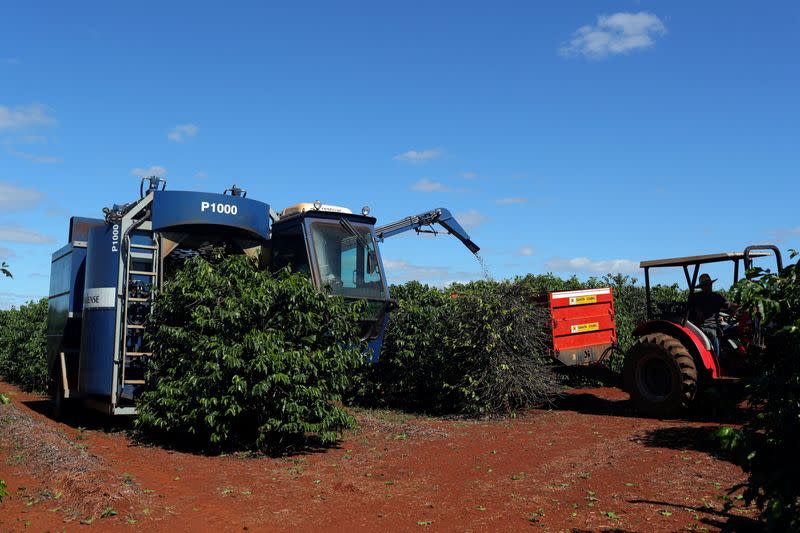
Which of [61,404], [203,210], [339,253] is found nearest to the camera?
[203,210]

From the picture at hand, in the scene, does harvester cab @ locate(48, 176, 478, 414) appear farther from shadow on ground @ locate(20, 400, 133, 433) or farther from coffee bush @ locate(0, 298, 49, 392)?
coffee bush @ locate(0, 298, 49, 392)

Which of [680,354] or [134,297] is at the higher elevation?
[134,297]

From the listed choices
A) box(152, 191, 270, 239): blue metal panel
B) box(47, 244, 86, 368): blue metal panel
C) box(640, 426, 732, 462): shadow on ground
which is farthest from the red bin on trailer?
box(47, 244, 86, 368): blue metal panel

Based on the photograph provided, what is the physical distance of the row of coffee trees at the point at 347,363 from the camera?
4375 mm

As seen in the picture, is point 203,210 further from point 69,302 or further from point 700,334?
point 700,334

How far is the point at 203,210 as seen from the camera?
405 inches

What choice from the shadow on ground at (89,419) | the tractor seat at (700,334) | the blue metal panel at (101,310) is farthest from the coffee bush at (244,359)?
the tractor seat at (700,334)

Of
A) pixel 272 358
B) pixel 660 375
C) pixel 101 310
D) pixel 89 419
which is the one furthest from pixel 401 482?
pixel 89 419

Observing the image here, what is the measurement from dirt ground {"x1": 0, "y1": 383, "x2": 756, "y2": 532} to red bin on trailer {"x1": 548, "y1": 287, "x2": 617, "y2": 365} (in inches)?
84.2

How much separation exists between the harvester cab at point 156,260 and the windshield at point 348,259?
16 mm

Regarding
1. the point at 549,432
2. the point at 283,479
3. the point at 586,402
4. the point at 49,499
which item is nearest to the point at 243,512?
the point at 283,479

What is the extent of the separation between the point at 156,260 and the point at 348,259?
9.28ft

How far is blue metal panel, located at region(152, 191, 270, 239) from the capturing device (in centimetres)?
1011

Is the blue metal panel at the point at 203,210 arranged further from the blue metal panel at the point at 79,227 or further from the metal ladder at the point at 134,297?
the blue metal panel at the point at 79,227
